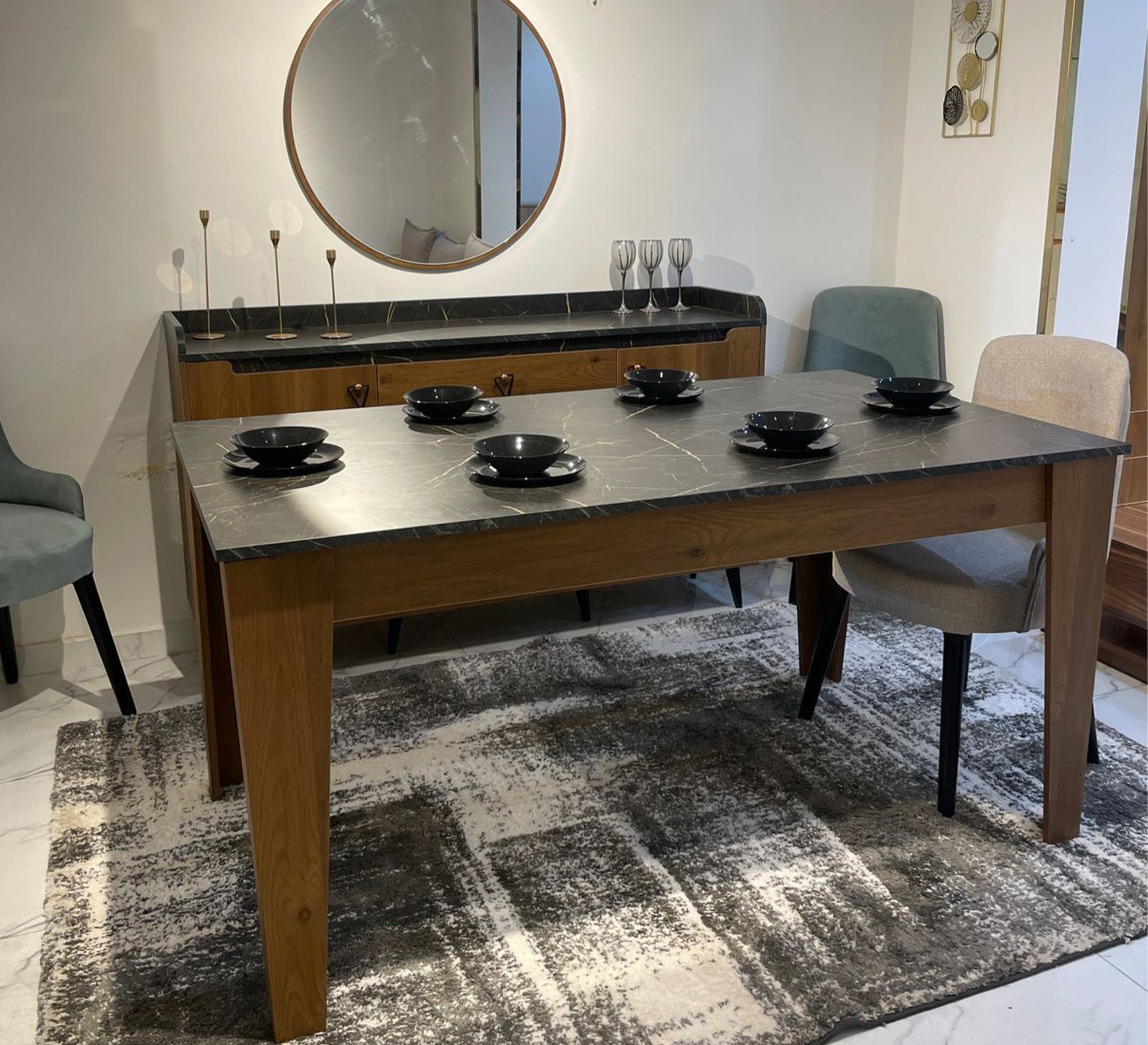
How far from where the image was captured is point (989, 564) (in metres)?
2.26

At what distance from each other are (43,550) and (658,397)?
147cm

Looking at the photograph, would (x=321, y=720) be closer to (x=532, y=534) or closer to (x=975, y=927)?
(x=532, y=534)

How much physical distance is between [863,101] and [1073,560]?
2474 millimetres

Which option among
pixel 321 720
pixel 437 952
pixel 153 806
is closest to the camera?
pixel 321 720

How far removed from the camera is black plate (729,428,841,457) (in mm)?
1963

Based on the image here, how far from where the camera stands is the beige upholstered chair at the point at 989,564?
216 cm

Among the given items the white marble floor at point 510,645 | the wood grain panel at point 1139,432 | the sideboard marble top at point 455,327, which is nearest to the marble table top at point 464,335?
the sideboard marble top at point 455,327

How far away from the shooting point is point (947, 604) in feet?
7.13

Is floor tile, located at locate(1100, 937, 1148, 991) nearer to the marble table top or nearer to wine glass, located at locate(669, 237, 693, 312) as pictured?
the marble table top

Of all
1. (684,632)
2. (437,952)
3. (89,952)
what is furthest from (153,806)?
(684,632)

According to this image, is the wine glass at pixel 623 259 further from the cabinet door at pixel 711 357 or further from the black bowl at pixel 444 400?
the black bowl at pixel 444 400

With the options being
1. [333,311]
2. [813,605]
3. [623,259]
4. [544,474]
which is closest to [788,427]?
[544,474]

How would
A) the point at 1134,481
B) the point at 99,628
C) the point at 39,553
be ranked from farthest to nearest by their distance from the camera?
the point at 1134,481 → the point at 99,628 → the point at 39,553

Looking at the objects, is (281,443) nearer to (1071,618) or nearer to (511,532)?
(511,532)
